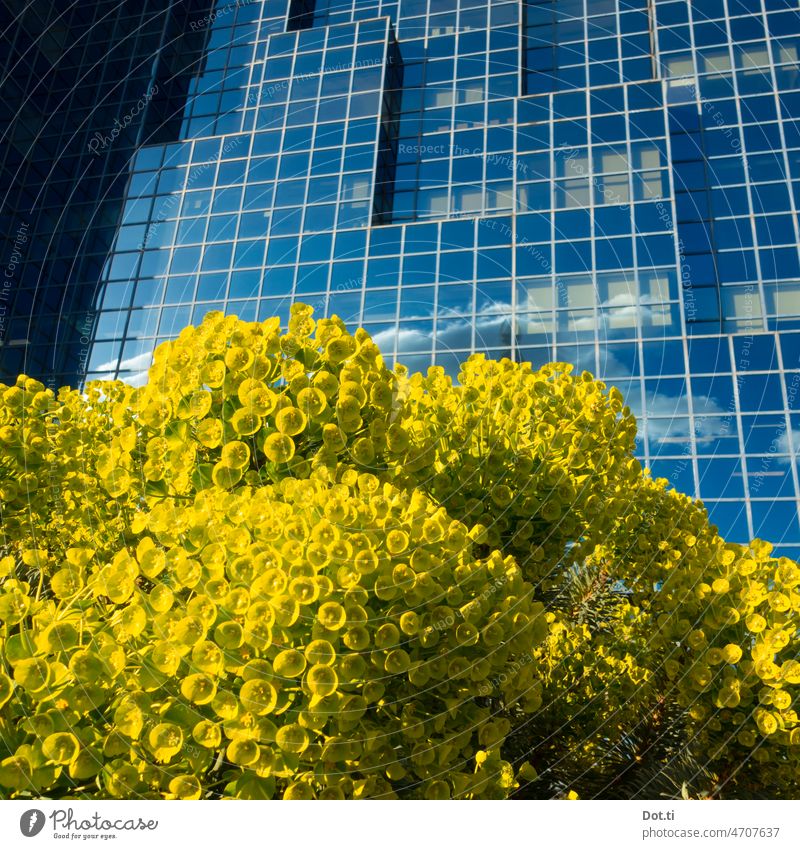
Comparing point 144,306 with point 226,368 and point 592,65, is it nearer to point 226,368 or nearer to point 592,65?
point 592,65

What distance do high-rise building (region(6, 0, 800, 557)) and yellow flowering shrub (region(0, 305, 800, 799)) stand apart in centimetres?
1157

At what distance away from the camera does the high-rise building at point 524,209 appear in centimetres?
1659

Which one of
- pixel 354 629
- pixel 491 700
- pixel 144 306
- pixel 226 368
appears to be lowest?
pixel 144 306

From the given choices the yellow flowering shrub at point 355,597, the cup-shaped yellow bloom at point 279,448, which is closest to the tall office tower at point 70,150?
the yellow flowering shrub at point 355,597

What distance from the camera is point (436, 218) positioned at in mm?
17688

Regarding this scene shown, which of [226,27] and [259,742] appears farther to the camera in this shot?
[226,27]

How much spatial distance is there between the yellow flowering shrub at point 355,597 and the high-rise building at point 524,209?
1157cm

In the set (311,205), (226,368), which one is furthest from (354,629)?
(311,205)

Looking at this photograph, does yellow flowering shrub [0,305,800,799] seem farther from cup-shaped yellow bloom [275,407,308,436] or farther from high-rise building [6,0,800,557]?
high-rise building [6,0,800,557]

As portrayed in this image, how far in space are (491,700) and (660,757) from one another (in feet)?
6.08

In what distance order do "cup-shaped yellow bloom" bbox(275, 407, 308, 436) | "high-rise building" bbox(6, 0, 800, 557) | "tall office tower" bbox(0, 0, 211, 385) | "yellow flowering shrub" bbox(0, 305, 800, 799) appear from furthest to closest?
"tall office tower" bbox(0, 0, 211, 385) < "high-rise building" bbox(6, 0, 800, 557) < "cup-shaped yellow bloom" bbox(275, 407, 308, 436) < "yellow flowering shrub" bbox(0, 305, 800, 799)

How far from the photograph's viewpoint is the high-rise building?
16.6m

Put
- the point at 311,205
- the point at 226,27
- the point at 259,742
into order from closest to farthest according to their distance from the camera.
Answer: the point at 259,742, the point at 311,205, the point at 226,27

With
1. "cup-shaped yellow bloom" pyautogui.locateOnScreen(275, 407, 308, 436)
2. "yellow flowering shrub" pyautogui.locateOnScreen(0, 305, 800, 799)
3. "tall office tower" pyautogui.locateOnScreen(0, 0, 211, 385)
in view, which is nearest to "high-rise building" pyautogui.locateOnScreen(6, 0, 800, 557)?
"tall office tower" pyautogui.locateOnScreen(0, 0, 211, 385)
